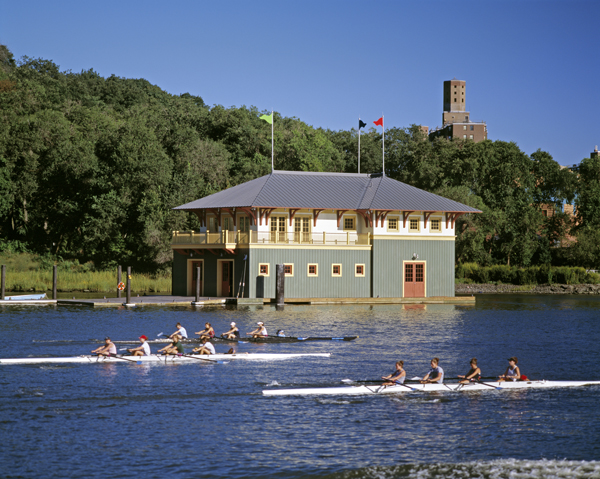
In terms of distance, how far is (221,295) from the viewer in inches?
2213

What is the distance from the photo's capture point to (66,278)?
68.3m

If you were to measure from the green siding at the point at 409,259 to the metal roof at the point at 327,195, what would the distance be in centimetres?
290

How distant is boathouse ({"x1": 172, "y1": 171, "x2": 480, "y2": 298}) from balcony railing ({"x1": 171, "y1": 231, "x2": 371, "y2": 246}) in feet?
0.24

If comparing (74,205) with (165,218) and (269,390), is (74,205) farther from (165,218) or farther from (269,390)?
(269,390)

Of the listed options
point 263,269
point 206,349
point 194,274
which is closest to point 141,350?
point 206,349

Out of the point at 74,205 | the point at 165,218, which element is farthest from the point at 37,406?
the point at 74,205

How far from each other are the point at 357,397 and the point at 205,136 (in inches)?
2732

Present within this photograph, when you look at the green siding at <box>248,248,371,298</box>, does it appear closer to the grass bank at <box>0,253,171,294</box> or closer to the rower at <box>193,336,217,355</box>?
the grass bank at <box>0,253,171,294</box>

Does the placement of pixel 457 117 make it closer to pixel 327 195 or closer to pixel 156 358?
pixel 327 195

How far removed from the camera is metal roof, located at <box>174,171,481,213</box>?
2165 inches

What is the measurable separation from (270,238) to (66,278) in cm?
2436

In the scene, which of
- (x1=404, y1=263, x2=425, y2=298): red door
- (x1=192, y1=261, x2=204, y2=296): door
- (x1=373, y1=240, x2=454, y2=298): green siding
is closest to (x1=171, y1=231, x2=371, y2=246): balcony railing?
(x1=373, y1=240, x2=454, y2=298): green siding

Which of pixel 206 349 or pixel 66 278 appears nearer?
pixel 206 349

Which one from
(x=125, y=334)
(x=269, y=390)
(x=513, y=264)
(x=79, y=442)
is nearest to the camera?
(x=79, y=442)
